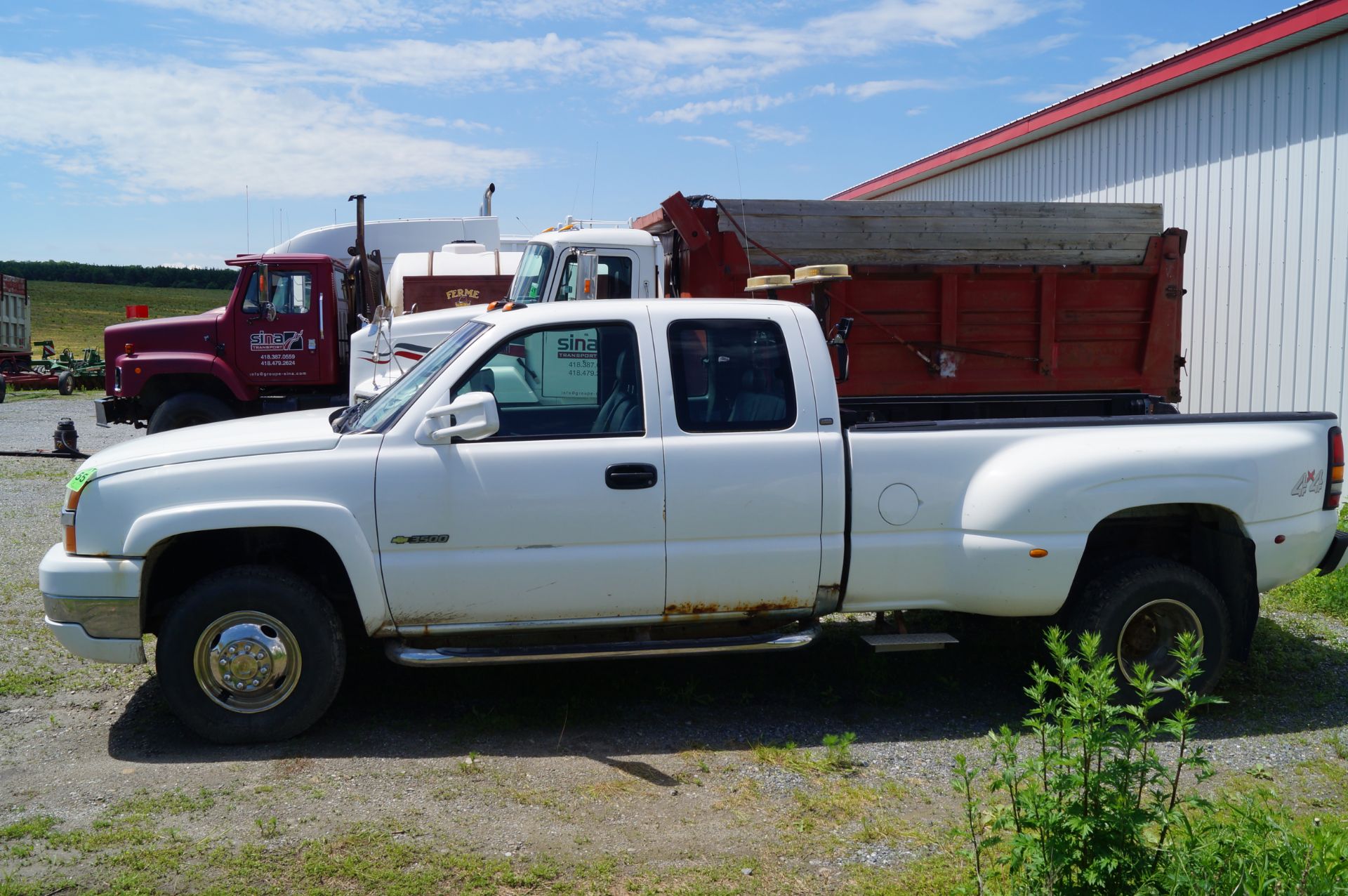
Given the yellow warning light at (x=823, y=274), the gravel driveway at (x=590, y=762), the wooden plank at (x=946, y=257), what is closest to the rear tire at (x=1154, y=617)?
the gravel driveway at (x=590, y=762)

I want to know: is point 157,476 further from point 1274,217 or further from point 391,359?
point 1274,217

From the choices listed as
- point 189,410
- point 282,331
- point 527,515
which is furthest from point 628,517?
point 189,410

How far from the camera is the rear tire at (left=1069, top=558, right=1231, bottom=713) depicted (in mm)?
5188

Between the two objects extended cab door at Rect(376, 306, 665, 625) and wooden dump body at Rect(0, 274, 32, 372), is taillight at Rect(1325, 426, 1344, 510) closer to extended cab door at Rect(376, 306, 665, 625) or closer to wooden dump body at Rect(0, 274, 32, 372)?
extended cab door at Rect(376, 306, 665, 625)

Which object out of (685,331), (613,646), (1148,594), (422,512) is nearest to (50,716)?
(422,512)

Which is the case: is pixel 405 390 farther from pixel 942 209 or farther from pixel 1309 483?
pixel 942 209

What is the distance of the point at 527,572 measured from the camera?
4.88 metres

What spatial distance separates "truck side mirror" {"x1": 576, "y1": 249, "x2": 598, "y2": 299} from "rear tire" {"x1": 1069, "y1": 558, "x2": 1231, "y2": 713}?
219 inches

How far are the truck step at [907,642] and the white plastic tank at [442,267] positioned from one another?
28.5ft

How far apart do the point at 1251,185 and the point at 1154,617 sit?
6.72m

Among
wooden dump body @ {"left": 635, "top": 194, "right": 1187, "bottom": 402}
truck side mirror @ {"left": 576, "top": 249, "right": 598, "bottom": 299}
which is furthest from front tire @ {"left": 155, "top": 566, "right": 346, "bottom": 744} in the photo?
wooden dump body @ {"left": 635, "top": 194, "right": 1187, "bottom": 402}

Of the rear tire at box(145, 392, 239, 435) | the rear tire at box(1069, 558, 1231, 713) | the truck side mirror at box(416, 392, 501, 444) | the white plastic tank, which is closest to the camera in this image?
the truck side mirror at box(416, 392, 501, 444)

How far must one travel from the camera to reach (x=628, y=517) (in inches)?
193

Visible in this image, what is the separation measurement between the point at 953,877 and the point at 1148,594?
82.0 inches
